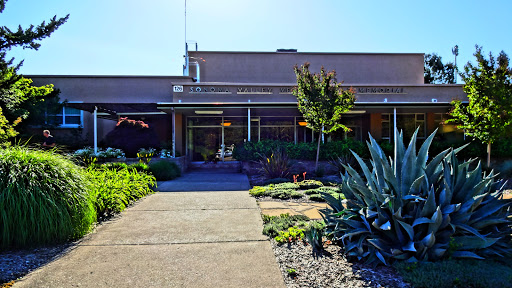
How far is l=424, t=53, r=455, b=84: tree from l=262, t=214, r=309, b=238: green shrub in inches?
1706

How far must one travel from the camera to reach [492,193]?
12.8 ft

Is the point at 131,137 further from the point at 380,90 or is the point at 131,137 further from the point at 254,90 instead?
the point at 380,90

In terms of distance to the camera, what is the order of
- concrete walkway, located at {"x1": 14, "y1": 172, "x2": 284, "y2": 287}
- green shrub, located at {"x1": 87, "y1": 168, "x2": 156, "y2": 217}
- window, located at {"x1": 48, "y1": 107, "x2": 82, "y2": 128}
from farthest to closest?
window, located at {"x1": 48, "y1": 107, "x2": 82, "y2": 128} → green shrub, located at {"x1": 87, "y1": 168, "x2": 156, "y2": 217} → concrete walkway, located at {"x1": 14, "y1": 172, "x2": 284, "y2": 287}

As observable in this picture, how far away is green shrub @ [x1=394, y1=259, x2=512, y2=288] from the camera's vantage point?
2.81m

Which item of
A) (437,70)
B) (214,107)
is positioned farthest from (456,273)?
(437,70)

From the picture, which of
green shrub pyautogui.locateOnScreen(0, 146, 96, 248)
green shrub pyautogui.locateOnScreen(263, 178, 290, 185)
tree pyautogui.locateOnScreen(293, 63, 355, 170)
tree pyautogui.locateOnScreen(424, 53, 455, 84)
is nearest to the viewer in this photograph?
green shrub pyautogui.locateOnScreen(0, 146, 96, 248)

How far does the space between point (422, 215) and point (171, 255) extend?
292 cm

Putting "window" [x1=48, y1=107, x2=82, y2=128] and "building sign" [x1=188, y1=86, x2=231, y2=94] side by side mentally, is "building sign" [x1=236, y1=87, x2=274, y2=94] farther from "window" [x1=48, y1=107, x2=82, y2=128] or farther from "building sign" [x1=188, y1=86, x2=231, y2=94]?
"window" [x1=48, y1=107, x2=82, y2=128]

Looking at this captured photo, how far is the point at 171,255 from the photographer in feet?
12.8

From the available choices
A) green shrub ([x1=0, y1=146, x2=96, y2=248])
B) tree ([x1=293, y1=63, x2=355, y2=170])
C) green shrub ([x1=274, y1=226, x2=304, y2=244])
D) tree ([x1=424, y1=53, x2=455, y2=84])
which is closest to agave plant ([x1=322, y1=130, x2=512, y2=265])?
green shrub ([x1=274, y1=226, x2=304, y2=244])

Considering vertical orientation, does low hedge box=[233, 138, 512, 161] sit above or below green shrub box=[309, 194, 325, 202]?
above

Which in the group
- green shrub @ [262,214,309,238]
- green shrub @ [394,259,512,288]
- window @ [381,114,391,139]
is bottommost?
green shrub @ [262,214,309,238]

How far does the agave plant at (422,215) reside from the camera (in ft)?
10.7

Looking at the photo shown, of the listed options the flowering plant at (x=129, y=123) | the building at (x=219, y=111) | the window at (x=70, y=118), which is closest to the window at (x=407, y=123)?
the building at (x=219, y=111)
